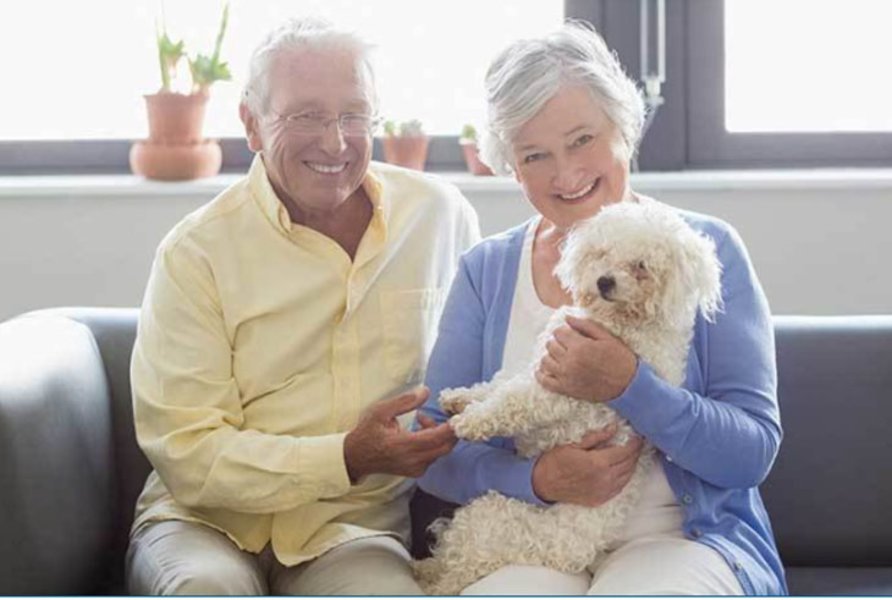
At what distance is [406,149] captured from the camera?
3402 millimetres

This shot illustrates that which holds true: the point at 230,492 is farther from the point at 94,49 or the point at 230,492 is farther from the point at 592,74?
the point at 94,49

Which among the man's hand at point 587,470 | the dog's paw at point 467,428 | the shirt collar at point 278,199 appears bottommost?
the man's hand at point 587,470

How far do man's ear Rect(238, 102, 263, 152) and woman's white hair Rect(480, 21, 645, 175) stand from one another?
37 centimetres

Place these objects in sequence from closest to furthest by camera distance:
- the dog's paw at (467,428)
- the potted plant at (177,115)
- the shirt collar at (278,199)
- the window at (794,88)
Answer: the dog's paw at (467,428) → the shirt collar at (278,199) → the potted plant at (177,115) → the window at (794,88)

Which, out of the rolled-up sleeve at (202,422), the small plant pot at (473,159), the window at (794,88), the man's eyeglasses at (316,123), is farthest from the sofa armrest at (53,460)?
the window at (794,88)

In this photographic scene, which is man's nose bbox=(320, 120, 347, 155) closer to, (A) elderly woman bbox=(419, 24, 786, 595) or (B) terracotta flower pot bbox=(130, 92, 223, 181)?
(A) elderly woman bbox=(419, 24, 786, 595)

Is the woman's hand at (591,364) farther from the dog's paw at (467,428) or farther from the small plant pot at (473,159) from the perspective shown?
the small plant pot at (473,159)

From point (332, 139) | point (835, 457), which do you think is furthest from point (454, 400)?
point (835, 457)

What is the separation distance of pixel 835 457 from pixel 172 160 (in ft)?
5.35

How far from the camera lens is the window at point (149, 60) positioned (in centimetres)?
353

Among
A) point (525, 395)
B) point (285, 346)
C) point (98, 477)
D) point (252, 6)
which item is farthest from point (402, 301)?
point (252, 6)

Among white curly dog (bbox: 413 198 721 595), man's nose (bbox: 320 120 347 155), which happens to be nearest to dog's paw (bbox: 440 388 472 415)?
white curly dog (bbox: 413 198 721 595)

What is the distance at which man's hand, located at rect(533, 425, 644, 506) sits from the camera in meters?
2.02

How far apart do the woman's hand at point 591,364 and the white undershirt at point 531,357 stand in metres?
0.14
